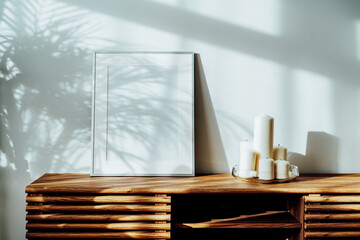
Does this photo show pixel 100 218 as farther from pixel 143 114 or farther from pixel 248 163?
pixel 248 163

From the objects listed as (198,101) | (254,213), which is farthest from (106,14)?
(254,213)

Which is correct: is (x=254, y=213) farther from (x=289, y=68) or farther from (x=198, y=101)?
(x=289, y=68)

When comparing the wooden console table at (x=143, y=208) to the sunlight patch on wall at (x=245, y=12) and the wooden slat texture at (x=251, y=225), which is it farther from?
the sunlight patch on wall at (x=245, y=12)

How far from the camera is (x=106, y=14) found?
1762 millimetres

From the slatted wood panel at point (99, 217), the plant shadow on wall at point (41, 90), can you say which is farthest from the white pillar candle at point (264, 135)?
the plant shadow on wall at point (41, 90)

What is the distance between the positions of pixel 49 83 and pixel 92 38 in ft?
1.29

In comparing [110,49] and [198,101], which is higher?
[110,49]

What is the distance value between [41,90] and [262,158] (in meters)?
1.41

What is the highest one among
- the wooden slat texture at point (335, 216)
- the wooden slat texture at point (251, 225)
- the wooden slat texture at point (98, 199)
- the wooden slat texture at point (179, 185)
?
the wooden slat texture at point (179, 185)

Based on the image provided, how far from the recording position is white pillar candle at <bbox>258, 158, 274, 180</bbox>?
149 centimetres

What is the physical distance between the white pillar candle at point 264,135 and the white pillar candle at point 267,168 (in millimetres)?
67

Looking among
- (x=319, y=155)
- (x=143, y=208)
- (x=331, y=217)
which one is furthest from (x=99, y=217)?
(x=319, y=155)

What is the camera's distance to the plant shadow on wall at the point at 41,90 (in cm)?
176

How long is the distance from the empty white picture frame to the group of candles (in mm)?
332
